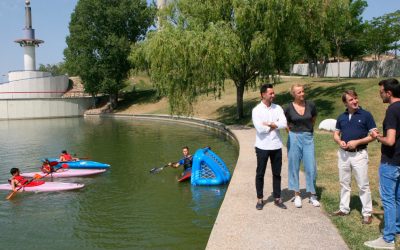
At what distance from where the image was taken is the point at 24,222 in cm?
934

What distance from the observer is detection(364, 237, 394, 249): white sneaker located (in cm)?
518

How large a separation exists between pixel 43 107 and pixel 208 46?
115 ft

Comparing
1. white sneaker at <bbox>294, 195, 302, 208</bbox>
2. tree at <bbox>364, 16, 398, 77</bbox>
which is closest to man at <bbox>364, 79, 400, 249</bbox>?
white sneaker at <bbox>294, 195, 302, 208</bbox>

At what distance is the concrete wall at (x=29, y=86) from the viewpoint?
164ft

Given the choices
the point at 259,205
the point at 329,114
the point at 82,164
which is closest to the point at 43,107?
the point at 82,164

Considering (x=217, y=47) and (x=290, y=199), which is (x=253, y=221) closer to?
(x=290, y=199)

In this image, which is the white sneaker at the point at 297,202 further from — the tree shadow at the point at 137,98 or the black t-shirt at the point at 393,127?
the tree shadow at the point at 137,98

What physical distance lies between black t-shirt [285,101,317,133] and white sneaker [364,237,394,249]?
88.6 inches

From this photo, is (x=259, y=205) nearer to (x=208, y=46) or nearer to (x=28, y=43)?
(x=208, y=46)

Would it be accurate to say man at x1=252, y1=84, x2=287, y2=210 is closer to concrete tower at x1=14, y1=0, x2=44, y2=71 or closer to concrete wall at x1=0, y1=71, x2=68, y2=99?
concrete wall at x1=0, y1=71, x2=68, y2=99

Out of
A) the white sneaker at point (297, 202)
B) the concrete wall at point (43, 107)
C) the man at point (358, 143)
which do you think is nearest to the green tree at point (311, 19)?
the white sneaker at point (297, 202)

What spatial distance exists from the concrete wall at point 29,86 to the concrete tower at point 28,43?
170 cm

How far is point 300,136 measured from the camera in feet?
22.8

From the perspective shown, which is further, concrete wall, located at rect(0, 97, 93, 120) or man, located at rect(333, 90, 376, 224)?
concrete wall, located at rect(0, 97, 93, 120)
